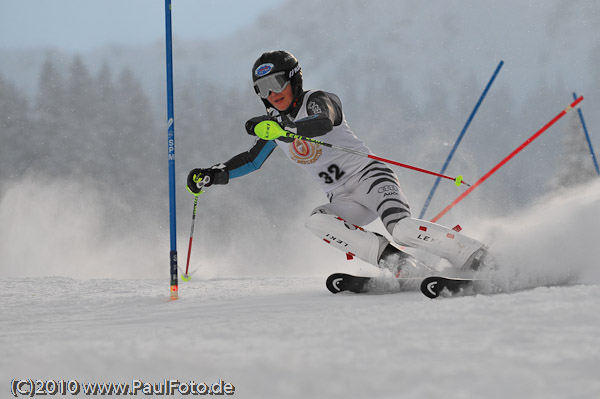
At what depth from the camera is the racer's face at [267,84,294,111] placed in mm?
3217

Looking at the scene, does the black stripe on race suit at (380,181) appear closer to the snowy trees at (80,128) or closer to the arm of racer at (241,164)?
the arm of racer at (241,164)

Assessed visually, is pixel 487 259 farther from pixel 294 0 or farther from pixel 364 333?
pixel 294 0

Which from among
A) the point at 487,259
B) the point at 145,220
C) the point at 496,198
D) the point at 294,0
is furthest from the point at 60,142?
the point at 294,0

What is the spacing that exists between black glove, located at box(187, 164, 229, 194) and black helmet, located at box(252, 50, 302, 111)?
1.91 ft

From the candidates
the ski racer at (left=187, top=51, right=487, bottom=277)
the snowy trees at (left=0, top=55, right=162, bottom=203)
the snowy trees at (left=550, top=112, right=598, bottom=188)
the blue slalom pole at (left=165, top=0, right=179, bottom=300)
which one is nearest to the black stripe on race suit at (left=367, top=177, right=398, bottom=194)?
the ski racer at (left=187, top=51, right=487, bottom=277)

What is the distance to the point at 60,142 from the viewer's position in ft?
61.1

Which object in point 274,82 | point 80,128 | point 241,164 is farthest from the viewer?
point 80,128

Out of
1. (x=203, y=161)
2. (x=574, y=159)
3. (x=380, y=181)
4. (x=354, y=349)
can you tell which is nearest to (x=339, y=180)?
(x=380, y=181)

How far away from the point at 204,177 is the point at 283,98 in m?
0.71

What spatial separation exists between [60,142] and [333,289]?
18.1 meters

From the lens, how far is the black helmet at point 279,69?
315cm

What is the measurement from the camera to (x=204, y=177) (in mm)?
3348

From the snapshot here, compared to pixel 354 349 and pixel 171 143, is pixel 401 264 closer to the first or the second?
pixel 171 143

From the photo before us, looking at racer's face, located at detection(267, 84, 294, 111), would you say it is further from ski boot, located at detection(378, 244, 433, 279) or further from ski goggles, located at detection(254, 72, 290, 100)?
ski boot, located at detection(378, 244, 433, 279)
